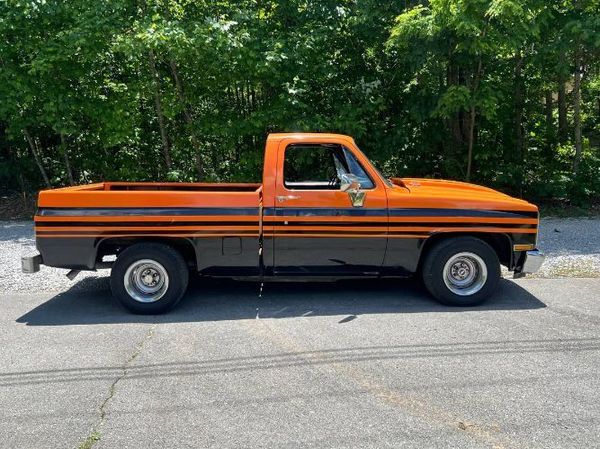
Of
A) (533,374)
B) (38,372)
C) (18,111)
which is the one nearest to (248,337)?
(38,372)

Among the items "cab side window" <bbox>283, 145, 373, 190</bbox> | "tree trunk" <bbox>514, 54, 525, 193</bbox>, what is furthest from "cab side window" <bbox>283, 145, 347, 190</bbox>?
"tree trunk" <bbox>514, 54, 525, 193</bbox>

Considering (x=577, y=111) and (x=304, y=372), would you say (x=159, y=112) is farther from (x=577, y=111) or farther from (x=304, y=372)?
(x=577, y=111)

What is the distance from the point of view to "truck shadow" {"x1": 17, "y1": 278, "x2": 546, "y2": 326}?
18.5ft

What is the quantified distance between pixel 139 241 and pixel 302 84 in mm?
6199

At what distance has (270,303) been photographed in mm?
6059

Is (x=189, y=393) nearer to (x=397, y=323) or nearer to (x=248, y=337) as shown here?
(x=248, y=337)

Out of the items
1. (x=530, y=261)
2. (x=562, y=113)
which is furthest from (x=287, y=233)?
(x=562, y=113)

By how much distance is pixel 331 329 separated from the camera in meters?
5.19

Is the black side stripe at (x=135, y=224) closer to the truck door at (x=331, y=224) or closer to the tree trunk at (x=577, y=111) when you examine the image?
the truck door at (x=331, y=224)

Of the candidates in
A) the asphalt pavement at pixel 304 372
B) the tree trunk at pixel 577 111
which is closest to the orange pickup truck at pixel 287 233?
the asphalt pavement at pixel 304 372

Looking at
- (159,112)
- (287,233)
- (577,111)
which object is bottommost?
(287,233)

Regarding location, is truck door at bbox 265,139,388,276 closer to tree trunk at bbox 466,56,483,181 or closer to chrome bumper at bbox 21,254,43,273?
chrome bumper at bbox 21,254,43,273

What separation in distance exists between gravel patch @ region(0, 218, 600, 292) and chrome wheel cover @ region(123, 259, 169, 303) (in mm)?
1337

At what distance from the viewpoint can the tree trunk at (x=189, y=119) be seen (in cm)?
1138
